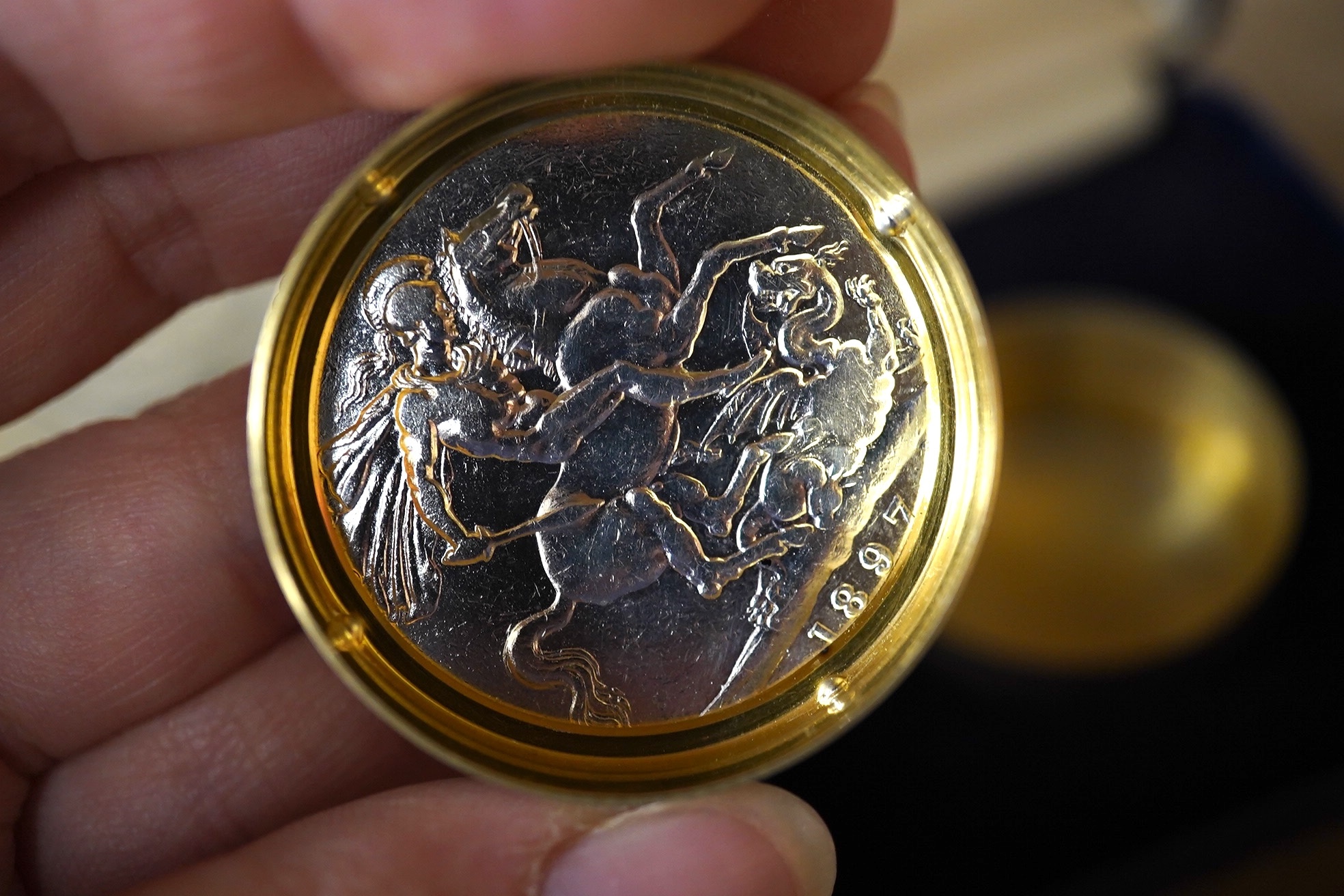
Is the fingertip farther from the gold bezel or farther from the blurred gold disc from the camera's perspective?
the blurred gold disc

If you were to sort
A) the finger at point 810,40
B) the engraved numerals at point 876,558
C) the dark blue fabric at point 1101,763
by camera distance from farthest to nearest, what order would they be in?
the dark blue fabric at point 1101,763 → the finger at point 810,40 → the engraved numerals at point 876,558

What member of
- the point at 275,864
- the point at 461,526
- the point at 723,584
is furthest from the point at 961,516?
the point at 275,864

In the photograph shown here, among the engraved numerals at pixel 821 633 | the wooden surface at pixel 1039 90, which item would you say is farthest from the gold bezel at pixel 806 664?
the wooden surface at pixel 1039 90

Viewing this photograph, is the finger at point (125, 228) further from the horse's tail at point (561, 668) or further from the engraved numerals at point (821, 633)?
the engraved numerals at point (821, 633)

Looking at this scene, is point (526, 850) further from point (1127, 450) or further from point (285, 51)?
point (1127, 450)

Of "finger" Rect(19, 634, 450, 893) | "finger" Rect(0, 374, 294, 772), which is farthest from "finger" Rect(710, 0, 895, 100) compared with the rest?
"finger" Rect(19, 634, 450, 893)

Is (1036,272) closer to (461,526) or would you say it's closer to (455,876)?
(461,526)
